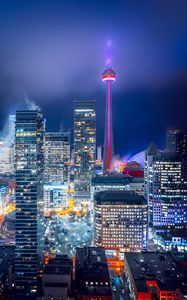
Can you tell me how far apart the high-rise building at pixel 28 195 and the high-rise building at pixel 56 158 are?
1870cm

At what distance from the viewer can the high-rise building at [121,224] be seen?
725 inches

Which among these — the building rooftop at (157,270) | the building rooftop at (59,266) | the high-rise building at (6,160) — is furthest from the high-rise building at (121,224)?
the high-rise building at (6,160)

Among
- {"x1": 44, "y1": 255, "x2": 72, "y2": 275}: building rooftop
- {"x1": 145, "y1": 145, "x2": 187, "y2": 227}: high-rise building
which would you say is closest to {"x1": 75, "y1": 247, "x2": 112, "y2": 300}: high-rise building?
{"x1": 44, "y1": 255, "x2": 72, "y2": 275}: building rooftop

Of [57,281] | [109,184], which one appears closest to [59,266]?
[57,281]

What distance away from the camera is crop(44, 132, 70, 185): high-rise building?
34375 mm

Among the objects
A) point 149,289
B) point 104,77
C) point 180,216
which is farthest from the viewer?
point 104,77

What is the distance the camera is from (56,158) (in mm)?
34969

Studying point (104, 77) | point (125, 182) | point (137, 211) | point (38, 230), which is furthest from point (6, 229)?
point (104, 77)

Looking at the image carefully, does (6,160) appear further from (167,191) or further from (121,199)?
(121,199)

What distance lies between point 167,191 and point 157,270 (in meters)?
10.1

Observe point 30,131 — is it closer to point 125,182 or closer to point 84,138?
point 125,182

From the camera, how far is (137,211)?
18938mm

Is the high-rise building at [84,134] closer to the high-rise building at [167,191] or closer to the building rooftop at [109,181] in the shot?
the building rooftop at [109,181]

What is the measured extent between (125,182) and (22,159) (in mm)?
14144
